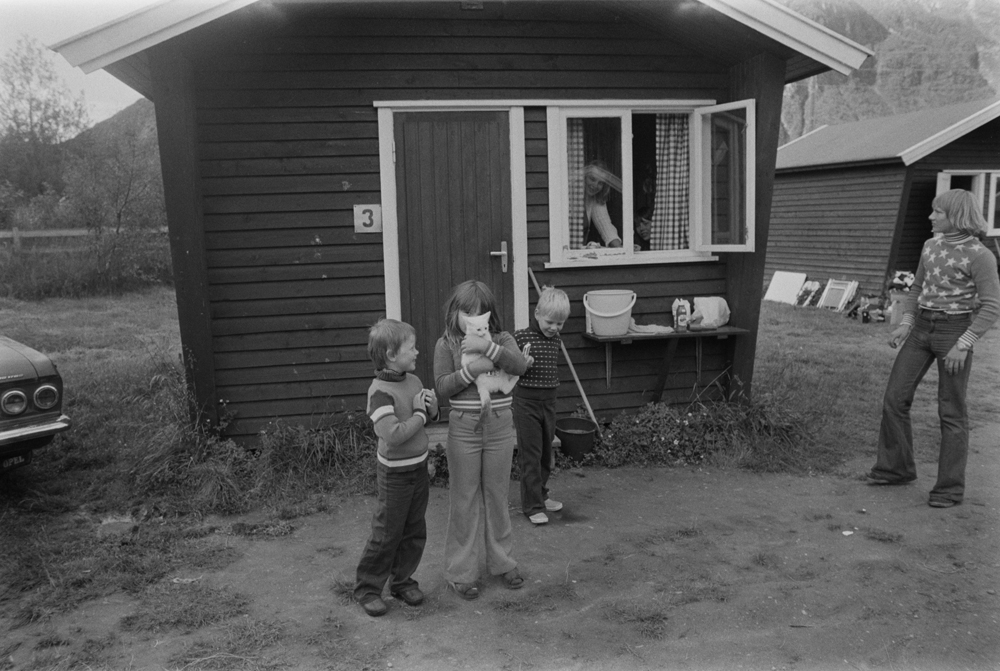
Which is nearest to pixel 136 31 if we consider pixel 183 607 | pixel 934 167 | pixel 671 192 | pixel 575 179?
pixel 575 179

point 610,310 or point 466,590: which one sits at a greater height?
point 610,310

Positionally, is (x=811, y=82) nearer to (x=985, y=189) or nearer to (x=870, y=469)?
(x=985, y=189)

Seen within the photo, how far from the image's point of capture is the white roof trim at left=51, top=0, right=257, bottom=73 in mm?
5109

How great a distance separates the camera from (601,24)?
649 centimetres

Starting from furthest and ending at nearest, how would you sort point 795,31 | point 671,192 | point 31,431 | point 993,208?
1. point 993,208
2. point 671,192
3. point 795,31
4. point 31,431

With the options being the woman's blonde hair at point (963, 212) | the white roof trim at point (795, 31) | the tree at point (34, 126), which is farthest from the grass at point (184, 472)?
the tree at point (34, 126)

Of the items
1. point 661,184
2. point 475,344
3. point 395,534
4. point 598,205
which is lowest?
point 395,534

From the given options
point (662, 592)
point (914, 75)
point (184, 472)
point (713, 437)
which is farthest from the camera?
point (914, 75)

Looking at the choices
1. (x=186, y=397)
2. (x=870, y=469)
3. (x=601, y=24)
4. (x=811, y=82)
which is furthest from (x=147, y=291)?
(x=811, y=82)

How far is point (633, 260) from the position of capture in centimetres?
679

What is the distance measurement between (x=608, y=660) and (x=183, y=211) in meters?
4.17

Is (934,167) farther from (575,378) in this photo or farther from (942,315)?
(575,378)

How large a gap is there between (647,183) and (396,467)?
13.6 feet

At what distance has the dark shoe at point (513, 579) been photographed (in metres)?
4.20
